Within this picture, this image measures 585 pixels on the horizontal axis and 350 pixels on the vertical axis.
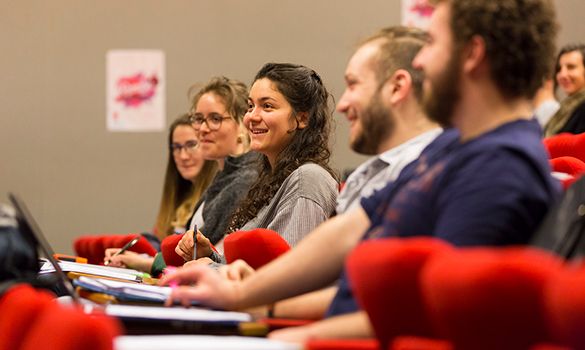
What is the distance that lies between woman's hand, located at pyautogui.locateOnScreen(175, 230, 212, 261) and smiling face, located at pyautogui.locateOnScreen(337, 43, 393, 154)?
1.24 meters

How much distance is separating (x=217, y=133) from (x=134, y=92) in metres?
2.59

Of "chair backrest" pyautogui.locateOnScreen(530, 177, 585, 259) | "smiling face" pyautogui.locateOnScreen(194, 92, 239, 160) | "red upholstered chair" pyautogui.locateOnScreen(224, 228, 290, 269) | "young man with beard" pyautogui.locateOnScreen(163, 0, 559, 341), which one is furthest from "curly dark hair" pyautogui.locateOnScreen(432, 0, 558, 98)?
"smiling face" pyautogui.locateOnScreen(194, 92, 239, 160)

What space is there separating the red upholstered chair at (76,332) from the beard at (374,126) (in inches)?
32.1

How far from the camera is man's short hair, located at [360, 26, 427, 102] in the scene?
6.44 ft

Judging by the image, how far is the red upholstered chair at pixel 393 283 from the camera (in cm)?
122

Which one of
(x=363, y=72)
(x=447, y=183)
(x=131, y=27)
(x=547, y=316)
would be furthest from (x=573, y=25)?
(x=547, y=316)

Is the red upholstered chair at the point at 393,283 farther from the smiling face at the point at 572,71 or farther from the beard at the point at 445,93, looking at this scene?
the smiling face at the point at 572,71

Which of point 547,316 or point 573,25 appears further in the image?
point 573,25

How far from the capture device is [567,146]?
9.27 ft

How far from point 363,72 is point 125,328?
0.78 m

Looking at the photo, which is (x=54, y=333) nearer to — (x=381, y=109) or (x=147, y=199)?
(x=381, y=109)

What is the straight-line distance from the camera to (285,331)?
1.51 meters

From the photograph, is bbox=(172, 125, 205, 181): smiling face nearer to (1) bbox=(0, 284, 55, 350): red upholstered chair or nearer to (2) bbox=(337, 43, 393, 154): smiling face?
(2) bbox=(337, 43, 393, 154): smiling face

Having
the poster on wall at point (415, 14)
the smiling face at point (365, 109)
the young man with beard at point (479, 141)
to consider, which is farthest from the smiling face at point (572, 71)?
the young man with beard at point (479, 141)
